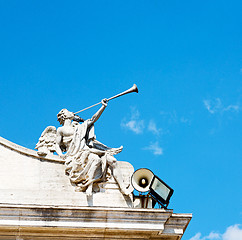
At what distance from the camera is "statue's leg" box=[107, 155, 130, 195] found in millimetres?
14330

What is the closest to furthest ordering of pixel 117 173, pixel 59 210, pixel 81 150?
pixel 59 210 < pixel 117 173 < pixel 81 150

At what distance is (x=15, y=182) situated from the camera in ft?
46.6

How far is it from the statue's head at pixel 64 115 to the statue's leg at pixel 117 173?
1.53m

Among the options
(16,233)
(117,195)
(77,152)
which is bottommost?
(16,233)

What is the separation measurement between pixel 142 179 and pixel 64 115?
2575mm

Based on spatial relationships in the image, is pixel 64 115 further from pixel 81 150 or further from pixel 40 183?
pixel 40 183

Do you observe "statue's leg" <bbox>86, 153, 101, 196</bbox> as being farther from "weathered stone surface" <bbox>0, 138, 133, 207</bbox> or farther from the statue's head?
the statue's head

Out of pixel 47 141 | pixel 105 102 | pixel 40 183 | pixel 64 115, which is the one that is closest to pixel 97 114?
pixel 105 102

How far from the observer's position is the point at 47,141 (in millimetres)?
15148

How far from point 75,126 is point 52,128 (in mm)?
554

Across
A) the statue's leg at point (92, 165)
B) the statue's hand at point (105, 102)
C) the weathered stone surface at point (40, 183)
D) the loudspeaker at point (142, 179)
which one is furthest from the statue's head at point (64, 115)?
the loudspeaker at point (142, 179)

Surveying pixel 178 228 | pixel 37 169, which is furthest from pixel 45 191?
pixel 178 228

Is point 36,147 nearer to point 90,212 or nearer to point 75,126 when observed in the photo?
point 75,126

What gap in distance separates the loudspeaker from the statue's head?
7.57 feet
